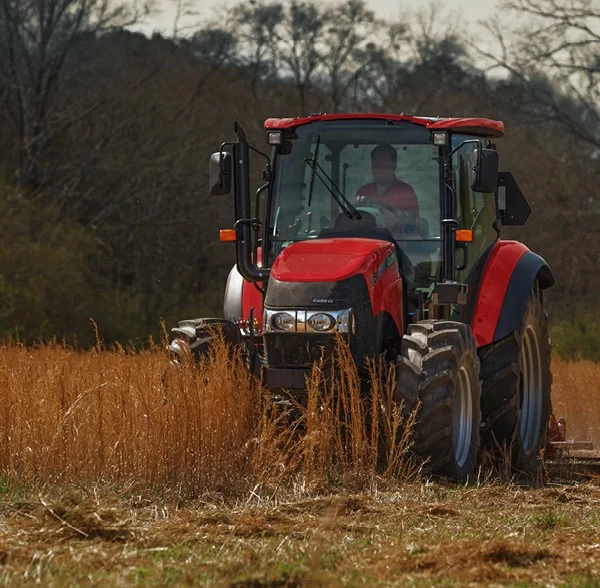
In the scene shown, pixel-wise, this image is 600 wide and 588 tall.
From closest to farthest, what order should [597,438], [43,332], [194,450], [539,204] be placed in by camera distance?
1. [194,450]
2. [597,438]
3. [43,332]
4. [539,204]

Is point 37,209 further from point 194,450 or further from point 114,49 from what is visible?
point 194,450

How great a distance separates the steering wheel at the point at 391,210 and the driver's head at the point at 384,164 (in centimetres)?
15

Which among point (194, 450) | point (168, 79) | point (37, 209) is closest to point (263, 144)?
point (168, 79)

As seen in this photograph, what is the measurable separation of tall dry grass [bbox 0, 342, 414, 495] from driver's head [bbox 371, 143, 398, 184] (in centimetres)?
145

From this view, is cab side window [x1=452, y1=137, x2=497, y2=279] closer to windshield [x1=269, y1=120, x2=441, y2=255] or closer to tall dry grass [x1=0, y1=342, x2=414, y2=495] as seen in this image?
windshield [x1=269, y1=120, x2=441, y2=255]

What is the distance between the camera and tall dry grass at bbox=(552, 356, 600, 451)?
1493 cm

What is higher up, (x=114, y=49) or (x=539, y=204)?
(x=114, y=49)

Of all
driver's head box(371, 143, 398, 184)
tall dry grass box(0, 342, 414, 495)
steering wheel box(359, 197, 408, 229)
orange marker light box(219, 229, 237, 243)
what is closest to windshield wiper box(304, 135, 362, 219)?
steering wheel box(359, 197, 408, 229)

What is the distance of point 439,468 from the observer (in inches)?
357

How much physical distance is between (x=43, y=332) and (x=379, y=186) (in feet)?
56.1

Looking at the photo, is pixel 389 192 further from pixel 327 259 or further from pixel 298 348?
pixel 298 348

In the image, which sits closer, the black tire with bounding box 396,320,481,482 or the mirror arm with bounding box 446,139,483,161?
the black tire with bounding box 396,320,481,482

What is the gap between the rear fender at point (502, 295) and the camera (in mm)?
10141

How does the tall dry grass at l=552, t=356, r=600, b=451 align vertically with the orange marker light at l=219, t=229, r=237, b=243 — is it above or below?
below
